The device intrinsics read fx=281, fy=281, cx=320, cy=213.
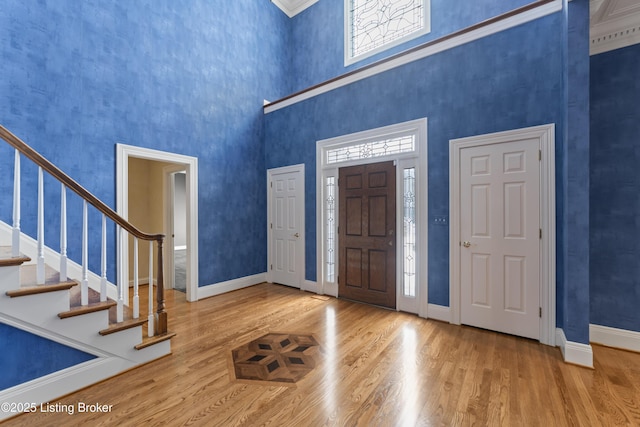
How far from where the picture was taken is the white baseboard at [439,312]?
10.9 feet

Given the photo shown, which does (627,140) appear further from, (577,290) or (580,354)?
(580,354)

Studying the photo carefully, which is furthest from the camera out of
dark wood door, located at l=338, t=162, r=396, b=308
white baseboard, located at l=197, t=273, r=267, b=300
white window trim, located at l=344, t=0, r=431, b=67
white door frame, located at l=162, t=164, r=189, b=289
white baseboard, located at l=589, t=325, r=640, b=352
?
white door frame, located at l=162, t=164, r=189, b=289

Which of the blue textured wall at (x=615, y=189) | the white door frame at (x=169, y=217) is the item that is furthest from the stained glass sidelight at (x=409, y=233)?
the white door frame at (x=169, y=217)

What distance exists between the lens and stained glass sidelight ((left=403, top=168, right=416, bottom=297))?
11.9 ft

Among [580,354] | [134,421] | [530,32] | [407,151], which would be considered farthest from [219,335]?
[530,32]

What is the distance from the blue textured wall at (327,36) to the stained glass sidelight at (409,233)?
2.58 metres

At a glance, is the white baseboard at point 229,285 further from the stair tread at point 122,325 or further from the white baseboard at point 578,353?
the white baseboard at point 578,353

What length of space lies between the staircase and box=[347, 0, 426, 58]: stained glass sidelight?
4.84 metres

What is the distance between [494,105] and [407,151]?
1.04m

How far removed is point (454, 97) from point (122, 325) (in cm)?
406

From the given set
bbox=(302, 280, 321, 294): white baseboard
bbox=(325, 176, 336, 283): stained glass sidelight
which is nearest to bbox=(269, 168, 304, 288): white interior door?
bbox=(302, 280, 321, 294): white baseboard

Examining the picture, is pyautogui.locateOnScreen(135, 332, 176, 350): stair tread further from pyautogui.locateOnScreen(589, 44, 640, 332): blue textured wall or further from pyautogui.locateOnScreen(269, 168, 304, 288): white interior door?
pyautogui.locateOnScreen(589, 44, 640, 332): blue textured wall

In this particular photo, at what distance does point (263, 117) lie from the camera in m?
5.32

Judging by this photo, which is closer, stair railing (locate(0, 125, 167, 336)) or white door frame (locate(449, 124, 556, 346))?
stair railing (locate(0, 125, 167, 336))
